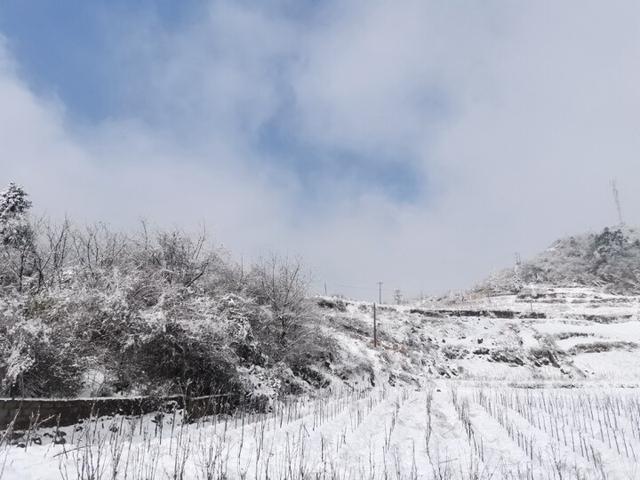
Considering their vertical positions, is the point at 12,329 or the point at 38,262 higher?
the point at 38,262

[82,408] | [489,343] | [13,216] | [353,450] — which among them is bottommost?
[353,450]

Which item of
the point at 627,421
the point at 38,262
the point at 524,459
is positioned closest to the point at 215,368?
the point at 38,262

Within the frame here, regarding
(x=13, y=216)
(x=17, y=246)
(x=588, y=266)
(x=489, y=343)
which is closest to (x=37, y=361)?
(x=17, y=246)

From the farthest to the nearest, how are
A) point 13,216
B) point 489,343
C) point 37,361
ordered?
point 489,343
point 13,216
point 37,361

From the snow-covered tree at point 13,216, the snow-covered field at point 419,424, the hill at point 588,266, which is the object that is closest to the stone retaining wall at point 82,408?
the snow-covered field at point 419,424

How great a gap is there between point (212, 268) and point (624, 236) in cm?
12539

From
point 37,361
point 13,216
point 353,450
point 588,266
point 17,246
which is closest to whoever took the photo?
point 353,450

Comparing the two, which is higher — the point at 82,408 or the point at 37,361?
the point at 37,361

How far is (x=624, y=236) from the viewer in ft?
379

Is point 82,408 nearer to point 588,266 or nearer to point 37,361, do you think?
point 37,361

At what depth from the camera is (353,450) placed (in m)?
9.70

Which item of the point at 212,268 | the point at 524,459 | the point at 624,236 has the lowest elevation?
the point at 524,459

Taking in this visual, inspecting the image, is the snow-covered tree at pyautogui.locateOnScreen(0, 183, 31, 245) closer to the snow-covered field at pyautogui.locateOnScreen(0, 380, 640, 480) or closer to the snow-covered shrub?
the snow-covered shrub

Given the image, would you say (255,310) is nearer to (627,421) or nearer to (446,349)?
(627,421)
